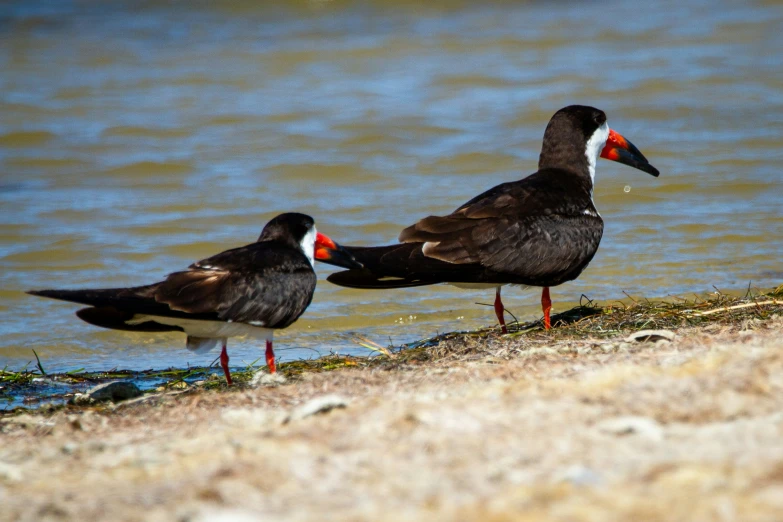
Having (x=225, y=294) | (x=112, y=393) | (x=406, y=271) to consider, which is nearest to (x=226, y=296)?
(x=225, y=294)

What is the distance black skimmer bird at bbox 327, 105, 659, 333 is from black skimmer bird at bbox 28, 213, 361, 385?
1.87ft

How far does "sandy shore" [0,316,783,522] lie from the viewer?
3080mm

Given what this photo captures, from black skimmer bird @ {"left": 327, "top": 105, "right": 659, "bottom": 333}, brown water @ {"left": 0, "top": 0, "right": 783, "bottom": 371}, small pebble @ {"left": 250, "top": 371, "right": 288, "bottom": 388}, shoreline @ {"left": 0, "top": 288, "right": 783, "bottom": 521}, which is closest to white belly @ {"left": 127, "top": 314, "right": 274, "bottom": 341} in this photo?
small pebble @ {"left": 250, "top": 371, "right": 288, "bottom": 388}

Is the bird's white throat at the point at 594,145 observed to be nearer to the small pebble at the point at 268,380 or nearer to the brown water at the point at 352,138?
the brown water at the point at 352,138

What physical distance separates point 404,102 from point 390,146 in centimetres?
206

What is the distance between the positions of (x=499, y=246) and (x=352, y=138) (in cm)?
732

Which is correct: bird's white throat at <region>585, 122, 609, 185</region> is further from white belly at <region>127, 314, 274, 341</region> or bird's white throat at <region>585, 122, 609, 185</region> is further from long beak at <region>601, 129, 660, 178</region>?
white belly at <region>127, 314, 274, 341</region>

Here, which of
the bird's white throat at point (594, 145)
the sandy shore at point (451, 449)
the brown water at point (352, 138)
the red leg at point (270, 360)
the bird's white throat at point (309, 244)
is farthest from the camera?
the brown water at point (352, 138)

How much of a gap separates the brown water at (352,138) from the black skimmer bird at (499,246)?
1.11 metres

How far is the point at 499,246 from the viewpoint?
6551 mm

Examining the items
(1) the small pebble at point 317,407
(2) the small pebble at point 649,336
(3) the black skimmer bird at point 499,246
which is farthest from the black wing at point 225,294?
(2) the small pebble at point 649,336

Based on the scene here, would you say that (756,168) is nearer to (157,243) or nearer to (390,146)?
(390,146)

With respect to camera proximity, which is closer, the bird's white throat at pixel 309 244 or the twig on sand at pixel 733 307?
the twig on sand at pixel 733 307

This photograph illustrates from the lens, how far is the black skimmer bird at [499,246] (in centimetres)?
648
